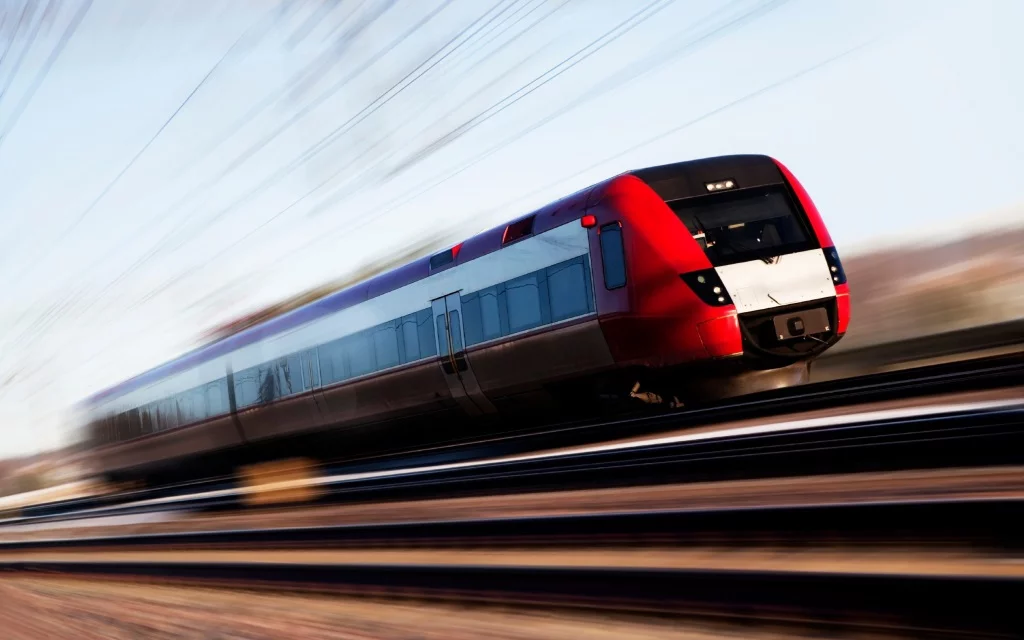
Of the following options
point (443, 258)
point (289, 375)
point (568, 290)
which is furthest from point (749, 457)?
point (289, 375)

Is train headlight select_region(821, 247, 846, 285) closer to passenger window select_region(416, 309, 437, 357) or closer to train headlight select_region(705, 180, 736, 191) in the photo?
train headlight select_region(705, 180, 736, 191)

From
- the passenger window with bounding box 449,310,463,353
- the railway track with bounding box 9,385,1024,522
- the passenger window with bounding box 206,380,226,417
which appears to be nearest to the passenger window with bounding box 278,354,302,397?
the passenger window with bounding box 206,380,226,417

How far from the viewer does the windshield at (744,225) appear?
9664mm

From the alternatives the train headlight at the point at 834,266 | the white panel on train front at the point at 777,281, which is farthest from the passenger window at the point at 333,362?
the train headlight at the point at 834,266

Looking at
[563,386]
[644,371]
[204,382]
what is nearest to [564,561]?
[644,371]

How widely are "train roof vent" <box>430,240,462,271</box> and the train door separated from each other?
44cm

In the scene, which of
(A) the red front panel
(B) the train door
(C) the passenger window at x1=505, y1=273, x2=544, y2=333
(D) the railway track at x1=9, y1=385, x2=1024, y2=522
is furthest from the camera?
(B) the train door

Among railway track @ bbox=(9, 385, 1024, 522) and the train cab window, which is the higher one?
the train cab window

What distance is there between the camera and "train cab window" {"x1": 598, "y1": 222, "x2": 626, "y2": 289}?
9.83 meters

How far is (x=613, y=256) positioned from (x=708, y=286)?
111cm

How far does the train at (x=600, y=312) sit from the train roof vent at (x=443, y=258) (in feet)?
0.07

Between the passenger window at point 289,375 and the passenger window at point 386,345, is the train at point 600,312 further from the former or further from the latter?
the passenger window at point 289,375

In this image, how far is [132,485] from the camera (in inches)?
993

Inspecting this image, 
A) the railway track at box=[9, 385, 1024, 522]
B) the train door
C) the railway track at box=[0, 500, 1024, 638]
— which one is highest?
the train door
